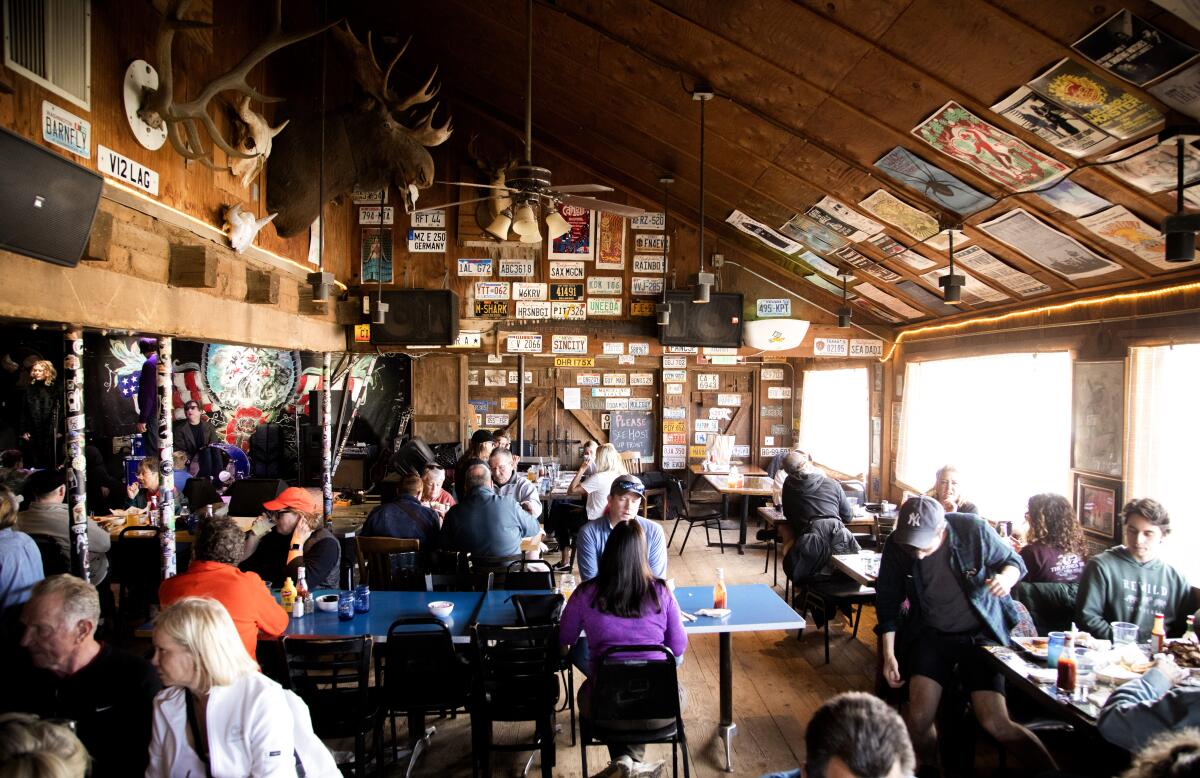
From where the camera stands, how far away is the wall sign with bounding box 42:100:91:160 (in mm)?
3805

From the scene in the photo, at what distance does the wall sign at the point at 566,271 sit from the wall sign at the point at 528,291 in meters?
0.23

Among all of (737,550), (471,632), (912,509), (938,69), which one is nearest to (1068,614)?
(912,509)

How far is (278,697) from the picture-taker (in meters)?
2.41

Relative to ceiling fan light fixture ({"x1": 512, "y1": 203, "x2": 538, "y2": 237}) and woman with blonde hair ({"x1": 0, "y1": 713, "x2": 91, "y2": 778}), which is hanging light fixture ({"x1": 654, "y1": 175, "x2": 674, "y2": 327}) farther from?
woman with blonde hair ({"x1": 0, "y1": 713, "x2": 91, "y2": 778})

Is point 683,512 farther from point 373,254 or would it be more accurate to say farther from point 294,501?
point 294,501

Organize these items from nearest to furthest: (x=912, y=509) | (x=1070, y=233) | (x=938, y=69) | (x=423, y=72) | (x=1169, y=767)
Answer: (x=1169, y=767) → (x=912, y=509) → (x=938, y=69) → (x=1070, y=233) → (x=423, y=72)

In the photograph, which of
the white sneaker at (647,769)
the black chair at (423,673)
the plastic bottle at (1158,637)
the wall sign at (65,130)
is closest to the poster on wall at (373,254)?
the wall sign at (65,130)

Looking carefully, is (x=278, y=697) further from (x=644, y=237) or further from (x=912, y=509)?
(x=644, y=237)

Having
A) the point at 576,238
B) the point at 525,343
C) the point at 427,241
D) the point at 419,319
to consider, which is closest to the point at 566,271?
the point at 576,238

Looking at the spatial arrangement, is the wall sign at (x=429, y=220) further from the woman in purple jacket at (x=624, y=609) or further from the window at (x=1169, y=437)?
the window at (x=1169, y=437)

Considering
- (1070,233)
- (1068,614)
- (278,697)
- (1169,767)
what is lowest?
(1068,614)

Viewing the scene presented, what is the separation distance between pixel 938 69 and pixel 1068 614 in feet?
11.1

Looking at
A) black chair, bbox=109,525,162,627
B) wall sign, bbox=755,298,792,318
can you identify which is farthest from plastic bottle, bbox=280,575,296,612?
wall sign, bbox=755,298,792,318

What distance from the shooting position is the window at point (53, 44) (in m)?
3.54
